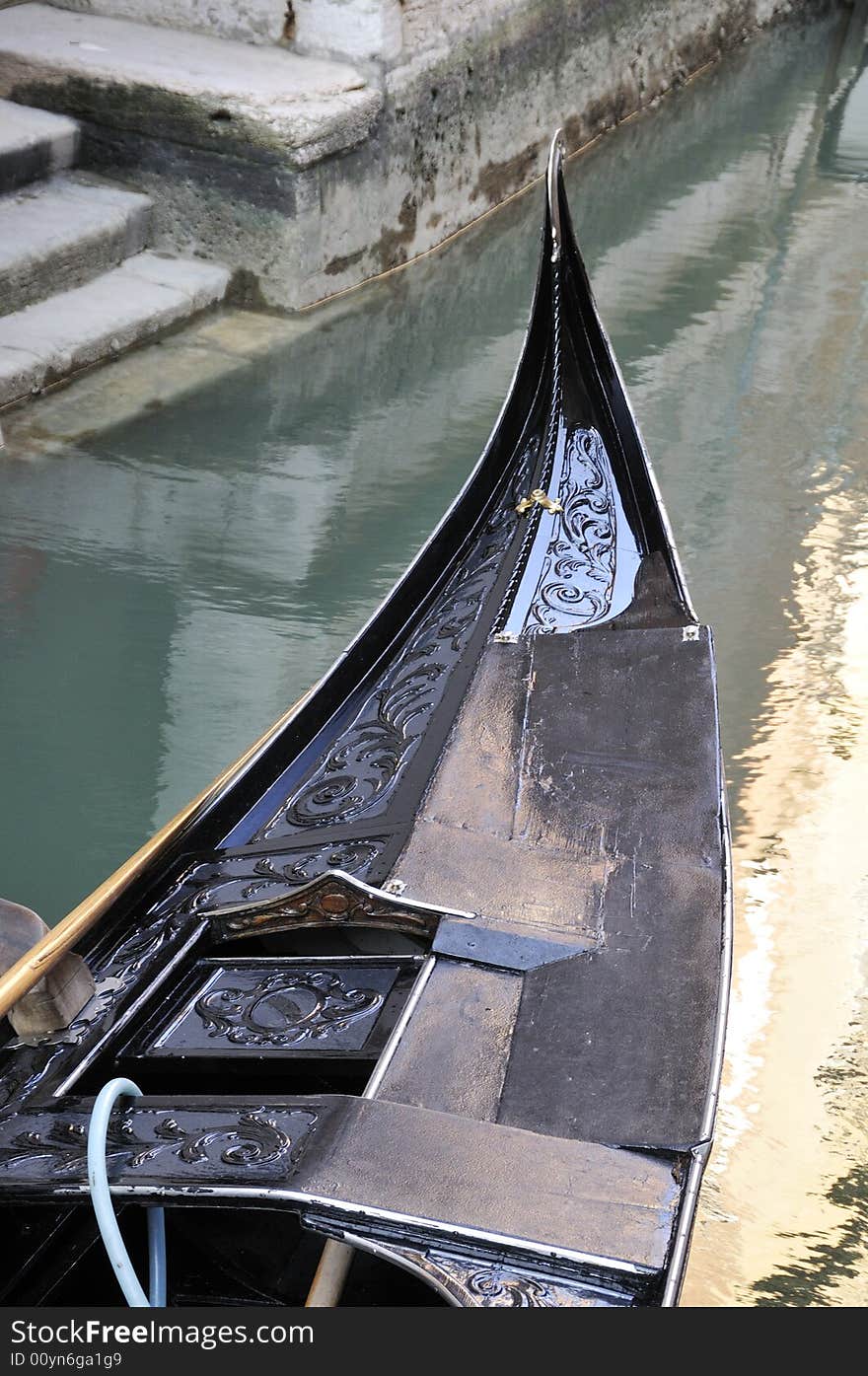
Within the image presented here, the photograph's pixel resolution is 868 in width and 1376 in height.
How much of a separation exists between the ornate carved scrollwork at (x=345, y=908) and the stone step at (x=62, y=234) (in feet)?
8.50

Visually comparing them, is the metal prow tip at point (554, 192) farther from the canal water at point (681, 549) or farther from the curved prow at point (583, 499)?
the canal water at point (681, 549)

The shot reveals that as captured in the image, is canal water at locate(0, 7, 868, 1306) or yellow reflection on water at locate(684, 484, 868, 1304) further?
canal water at locate(0, 7, 868, 1306)

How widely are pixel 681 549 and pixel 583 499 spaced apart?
3.19 ft

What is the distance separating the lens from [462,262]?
15.3ft

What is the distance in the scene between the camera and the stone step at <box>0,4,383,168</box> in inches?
151

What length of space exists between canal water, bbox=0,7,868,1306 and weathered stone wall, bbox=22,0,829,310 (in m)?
0.15

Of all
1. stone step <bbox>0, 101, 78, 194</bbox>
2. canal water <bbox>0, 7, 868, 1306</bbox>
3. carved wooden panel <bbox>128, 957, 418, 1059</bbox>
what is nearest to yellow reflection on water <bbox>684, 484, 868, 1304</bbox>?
canal water <bbox>0, 7, 868, 1306</bbox>

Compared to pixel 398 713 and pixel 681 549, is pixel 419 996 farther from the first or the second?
pixel 681 549

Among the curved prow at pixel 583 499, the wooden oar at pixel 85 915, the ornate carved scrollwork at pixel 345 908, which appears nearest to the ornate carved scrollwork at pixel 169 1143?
the wooden oar at pixel 85 915

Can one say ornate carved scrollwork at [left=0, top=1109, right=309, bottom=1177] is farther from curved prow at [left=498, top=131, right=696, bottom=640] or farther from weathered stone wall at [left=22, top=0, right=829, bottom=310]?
weathered stone wall at [left=22, top=0, right=829, bottom=310]

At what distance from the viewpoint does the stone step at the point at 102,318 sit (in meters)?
3.37

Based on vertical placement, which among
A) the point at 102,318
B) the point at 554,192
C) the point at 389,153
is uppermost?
the point at 554,192

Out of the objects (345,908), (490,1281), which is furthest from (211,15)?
(490,1281)

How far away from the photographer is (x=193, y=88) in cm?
384
